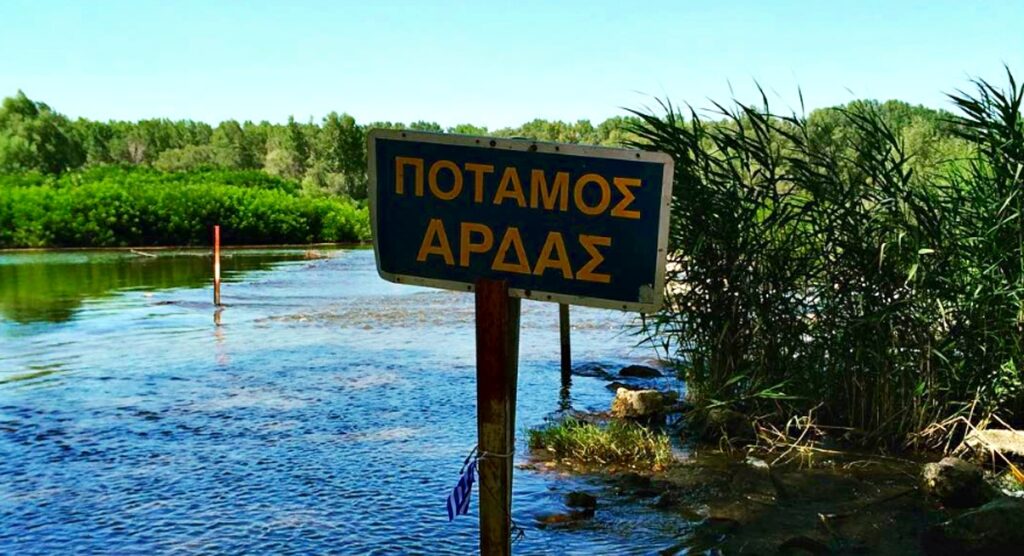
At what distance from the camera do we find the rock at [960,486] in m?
7.66

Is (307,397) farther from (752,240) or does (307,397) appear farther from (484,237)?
(484,237)

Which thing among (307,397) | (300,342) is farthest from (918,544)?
(300,342)

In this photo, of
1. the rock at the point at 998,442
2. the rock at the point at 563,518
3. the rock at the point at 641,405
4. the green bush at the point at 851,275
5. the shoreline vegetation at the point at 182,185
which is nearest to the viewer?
the rock at the point at 563,518

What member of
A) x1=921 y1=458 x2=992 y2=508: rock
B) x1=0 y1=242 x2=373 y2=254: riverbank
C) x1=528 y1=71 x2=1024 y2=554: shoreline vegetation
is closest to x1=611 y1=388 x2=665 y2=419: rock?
x1=528 y1=71 x2=1024 y2=554: shoreline vegetation

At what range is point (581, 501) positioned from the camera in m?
7.88

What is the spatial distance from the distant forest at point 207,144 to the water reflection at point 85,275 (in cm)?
3866

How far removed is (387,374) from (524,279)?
11.1 meters

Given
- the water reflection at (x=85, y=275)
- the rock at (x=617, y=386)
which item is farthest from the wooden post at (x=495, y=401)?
the water reflection at (x=85, y=275)

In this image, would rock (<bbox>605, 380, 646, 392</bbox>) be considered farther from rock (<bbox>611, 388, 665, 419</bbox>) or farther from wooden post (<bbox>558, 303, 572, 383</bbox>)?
rock (<bbox>611, 388, 665, 419</bbox>)

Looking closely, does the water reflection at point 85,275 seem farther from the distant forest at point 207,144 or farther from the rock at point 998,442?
the distant forest at point 207,144

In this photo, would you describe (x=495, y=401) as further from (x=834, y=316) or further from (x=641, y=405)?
(x=641, y=405)

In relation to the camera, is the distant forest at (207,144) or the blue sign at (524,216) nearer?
the blue sign at (524,216)

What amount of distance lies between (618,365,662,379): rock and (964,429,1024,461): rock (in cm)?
594

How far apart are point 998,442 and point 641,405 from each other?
361 centimetres
